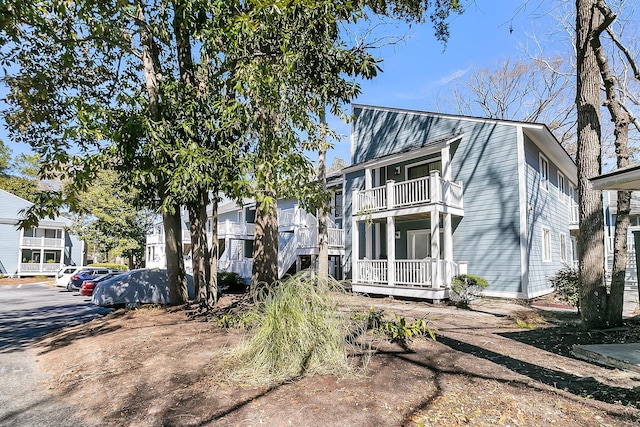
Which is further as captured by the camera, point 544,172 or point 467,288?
point 544,172

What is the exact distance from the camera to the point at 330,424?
11.3 ft

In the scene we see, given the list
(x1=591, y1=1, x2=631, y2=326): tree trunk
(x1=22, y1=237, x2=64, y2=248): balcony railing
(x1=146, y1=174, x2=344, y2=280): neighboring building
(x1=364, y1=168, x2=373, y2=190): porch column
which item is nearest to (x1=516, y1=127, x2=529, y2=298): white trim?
(x1=591, y1=1, x2=631, y2=326): tree trunk

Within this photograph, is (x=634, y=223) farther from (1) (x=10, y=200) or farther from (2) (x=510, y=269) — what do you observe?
(1) (x=10, y=200)

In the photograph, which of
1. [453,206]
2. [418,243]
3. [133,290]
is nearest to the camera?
[133,290]

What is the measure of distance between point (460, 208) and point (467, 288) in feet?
11.3

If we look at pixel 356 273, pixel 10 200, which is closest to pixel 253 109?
pixel 356 273

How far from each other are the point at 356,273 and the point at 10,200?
3854cm

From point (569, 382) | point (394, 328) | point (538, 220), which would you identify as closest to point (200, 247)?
point (394, 328)

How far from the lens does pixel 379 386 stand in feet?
14.0

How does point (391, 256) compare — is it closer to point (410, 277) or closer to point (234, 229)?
point (410, 277)

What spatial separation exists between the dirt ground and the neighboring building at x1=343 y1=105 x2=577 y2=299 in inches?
227

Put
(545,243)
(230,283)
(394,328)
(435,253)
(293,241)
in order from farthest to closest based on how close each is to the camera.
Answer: (293,241) < (230,283) < (545,243) < (435,253) < (394,328)

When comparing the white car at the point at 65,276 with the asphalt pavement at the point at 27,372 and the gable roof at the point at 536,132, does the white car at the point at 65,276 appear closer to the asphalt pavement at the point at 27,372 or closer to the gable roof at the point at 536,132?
the asphalt pavement at the point at 27,372

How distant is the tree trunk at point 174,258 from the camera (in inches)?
404
